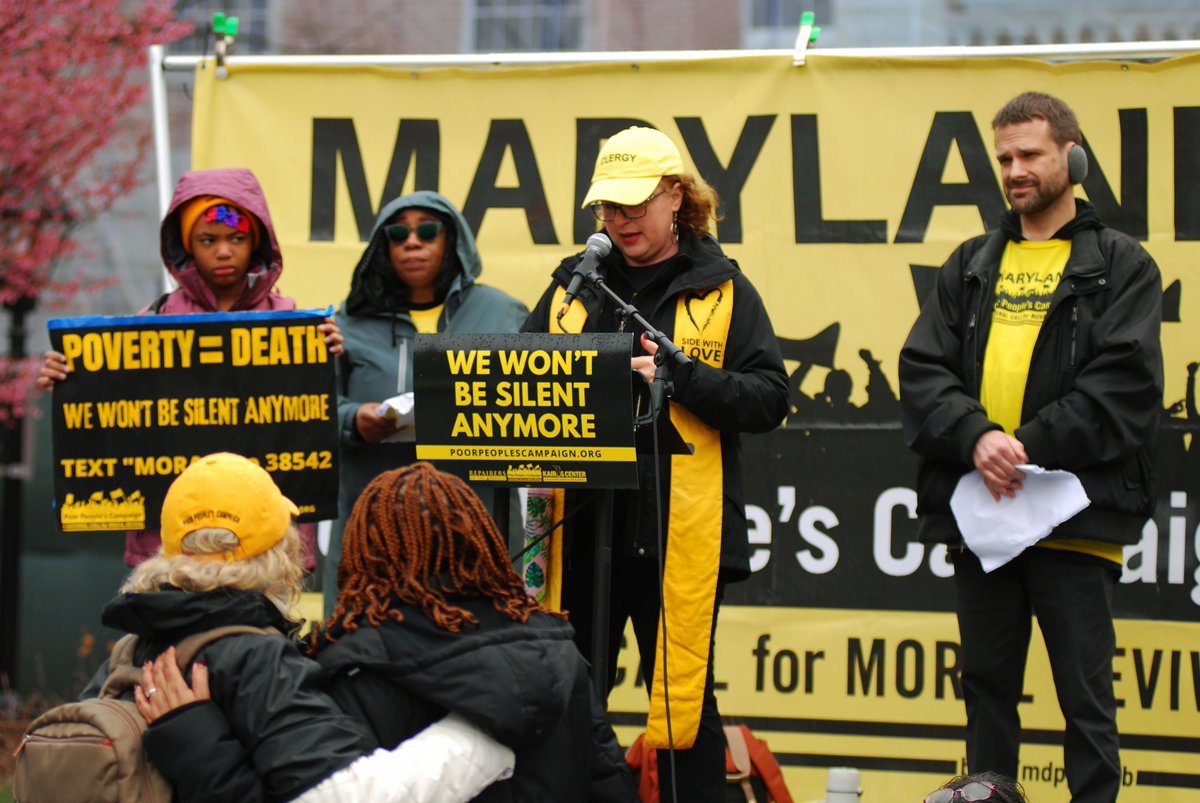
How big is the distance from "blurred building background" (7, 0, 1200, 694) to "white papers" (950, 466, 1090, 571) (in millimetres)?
5393

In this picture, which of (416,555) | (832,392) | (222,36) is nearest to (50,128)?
(222,36)

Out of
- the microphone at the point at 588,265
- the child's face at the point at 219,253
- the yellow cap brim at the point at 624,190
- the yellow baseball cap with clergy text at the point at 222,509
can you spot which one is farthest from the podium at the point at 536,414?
the child's face at the point at 219,253

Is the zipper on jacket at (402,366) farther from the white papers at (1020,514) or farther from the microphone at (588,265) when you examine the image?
the white papers at (1020,514)

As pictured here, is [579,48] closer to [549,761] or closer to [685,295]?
[685,295]

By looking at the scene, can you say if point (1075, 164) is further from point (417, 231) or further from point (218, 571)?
point (218, 571)

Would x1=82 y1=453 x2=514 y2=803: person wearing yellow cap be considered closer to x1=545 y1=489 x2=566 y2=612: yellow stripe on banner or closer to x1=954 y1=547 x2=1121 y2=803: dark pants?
x1=545 y1=489 x2=566 y2=612: yellow stripe on banner

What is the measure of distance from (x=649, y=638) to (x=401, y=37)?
31.4 ft

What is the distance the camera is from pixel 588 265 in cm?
387

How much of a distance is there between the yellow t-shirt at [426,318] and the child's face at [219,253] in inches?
22.9

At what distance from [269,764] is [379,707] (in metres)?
0.22

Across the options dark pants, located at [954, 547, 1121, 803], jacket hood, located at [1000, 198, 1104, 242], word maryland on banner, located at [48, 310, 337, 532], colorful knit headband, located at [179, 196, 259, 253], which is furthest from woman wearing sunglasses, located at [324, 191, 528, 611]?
dark pants, located at [954, 547, 1121, 803]

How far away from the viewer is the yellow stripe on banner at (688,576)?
4062 mm

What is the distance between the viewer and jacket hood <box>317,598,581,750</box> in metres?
2.68

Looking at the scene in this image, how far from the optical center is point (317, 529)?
5.72 metres
